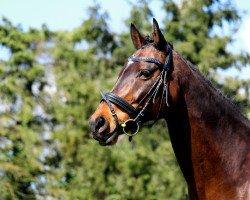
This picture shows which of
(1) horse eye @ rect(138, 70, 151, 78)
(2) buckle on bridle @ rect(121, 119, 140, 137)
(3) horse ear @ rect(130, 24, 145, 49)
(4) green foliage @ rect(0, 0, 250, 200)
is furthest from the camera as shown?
(4) green foliage @ rect(0, 0, 250, 200)

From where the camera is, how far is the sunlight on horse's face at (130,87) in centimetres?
553

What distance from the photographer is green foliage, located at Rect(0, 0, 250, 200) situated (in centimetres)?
2166

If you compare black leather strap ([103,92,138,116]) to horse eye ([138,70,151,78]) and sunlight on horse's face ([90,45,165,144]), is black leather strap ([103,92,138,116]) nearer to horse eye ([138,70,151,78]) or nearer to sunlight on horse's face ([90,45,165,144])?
sunlight on horse's face ([90,45,165,144])

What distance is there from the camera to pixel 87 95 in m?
23.9

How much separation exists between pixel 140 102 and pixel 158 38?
616 mm

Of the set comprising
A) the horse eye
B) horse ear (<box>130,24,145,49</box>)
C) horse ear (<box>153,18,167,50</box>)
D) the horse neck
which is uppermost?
horse ear (<box>130,24,145,49</box>)

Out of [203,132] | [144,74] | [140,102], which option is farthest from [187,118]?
[144,74]

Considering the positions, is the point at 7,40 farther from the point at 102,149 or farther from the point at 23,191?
the point at 23,191

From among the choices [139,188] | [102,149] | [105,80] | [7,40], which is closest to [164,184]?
[139,188]

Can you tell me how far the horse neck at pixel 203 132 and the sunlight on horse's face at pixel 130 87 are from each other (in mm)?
207

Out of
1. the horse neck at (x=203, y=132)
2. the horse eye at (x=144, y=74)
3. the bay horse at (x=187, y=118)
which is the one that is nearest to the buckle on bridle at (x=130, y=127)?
the bay horse at (x=187, y=118)

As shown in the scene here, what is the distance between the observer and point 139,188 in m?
21.5

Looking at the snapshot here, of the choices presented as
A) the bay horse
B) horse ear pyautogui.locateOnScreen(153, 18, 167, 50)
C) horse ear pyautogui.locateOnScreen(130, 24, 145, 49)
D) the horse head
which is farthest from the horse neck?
horse ear pyautogui.locateOnScreen(130, 24, 145, 49)

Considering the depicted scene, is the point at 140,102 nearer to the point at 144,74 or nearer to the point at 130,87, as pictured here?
the point at 130,87
